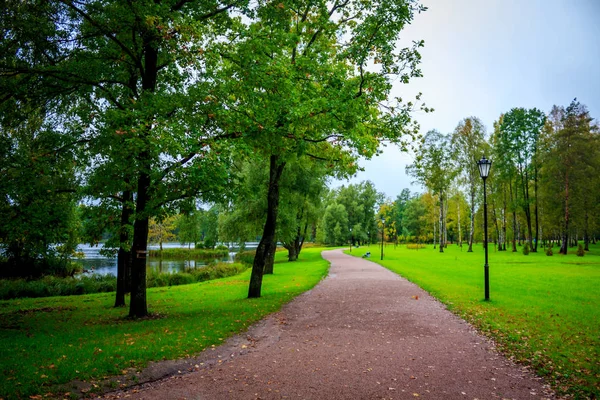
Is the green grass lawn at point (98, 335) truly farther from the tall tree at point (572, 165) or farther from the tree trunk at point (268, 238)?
the tall tree at point (572, 165)

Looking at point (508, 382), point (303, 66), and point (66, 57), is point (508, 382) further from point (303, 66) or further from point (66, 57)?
point (66, 57)

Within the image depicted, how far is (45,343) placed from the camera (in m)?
7.29

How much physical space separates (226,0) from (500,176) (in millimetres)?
43690

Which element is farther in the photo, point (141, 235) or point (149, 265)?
point (149, 265)

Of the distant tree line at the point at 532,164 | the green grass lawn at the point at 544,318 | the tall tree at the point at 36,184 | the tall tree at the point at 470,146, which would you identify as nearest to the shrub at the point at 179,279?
the tall tree at the point at 36,184

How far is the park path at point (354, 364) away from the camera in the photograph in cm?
509

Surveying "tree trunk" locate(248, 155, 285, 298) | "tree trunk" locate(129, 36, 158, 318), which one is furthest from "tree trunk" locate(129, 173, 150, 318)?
"tree trunk" locate(248, 155, 285, 298)

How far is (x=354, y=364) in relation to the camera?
623cm

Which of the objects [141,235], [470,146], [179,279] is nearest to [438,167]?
[470,146]

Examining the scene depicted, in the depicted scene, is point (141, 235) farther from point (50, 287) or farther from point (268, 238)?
point (50, 287)

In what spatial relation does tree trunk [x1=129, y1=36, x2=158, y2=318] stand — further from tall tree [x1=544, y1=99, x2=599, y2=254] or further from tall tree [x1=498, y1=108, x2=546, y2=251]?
tall tree [x1=498, y1=108, x2=546, y2=251]

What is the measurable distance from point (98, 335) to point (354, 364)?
5935mm

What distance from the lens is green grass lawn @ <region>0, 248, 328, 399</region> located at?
5523 mm

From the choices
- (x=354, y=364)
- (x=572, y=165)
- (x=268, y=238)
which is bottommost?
(x=354, y=364)
